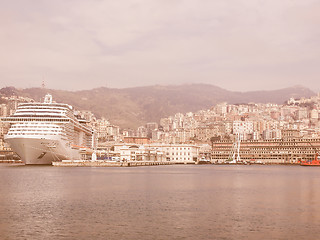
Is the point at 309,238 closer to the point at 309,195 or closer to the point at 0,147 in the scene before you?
the point at 309,195

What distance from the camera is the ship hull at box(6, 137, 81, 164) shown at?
7788 centimetres

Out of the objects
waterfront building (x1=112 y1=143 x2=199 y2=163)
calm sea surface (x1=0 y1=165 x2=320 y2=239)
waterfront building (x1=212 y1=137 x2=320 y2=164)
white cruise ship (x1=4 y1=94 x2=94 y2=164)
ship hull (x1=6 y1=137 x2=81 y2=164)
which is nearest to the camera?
calm sea surface (x1=0 y1=165 x2=320 y2=239)

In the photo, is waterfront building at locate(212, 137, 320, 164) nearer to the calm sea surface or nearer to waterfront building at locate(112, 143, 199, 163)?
waterfront building at locate(112, 143, 199, 163)

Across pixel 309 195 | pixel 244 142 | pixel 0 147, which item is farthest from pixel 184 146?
pixel 309 195

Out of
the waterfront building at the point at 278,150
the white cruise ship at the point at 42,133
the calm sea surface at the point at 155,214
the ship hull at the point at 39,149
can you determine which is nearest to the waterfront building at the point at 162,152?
the waterfront building at the point at 278,150

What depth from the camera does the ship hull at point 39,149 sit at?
77875 millimetres

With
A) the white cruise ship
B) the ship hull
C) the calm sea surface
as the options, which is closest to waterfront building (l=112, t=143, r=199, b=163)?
the white cruise ship

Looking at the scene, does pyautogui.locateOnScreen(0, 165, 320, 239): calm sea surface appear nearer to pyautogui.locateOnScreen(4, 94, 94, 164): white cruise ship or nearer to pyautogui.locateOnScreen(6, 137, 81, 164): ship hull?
pyautogui.locateOnScreen(6, 137, 81, 164): ship hull

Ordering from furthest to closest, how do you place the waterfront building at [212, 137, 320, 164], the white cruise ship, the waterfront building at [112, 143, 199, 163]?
the waterfront building at [212, 137, 320, 164]
the waterfront building at [112, 143, 199, 163]
the white cruise ship

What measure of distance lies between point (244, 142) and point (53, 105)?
11293 centimetres

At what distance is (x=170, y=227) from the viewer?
22.3 metres

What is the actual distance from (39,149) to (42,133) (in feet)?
9.92

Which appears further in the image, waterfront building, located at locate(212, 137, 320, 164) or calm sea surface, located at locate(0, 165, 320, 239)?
waterfront building, located at locate(212, 137, 320, 164)

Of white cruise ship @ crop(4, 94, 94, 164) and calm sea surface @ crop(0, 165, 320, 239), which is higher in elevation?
white cruise ship @ crop(4, 94, 94, 164)
